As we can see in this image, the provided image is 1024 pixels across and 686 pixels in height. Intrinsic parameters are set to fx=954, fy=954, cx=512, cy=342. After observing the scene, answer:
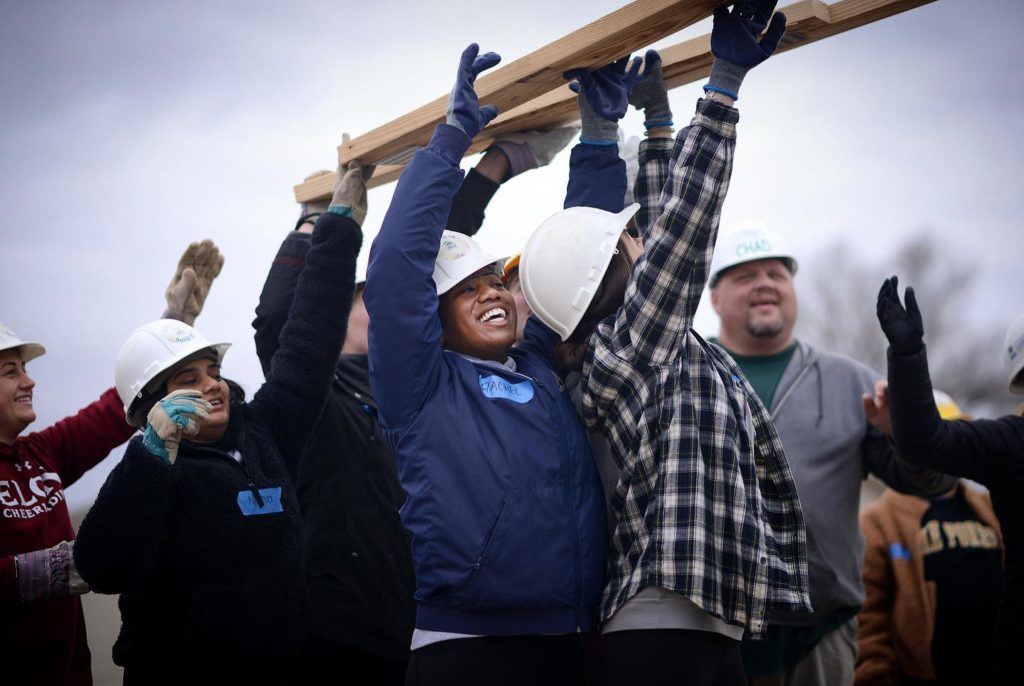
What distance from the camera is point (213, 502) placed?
3.34 m

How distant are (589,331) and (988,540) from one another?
3317 millimetres

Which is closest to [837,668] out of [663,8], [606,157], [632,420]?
[632,420]

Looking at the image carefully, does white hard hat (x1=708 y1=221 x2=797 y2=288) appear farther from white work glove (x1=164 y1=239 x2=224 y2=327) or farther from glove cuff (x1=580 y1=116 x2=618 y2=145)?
white work glove (x1=164 y1=239 x2=224 y2=327)

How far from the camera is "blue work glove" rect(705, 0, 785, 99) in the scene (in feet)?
8.93

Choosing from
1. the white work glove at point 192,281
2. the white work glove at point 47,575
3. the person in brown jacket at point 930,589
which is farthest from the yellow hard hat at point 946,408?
the white work glove at point 47,575

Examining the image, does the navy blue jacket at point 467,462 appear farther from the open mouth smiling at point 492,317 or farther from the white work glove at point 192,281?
the white work glove at point 192,281

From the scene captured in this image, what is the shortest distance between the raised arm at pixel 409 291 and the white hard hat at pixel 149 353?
1.30 metres

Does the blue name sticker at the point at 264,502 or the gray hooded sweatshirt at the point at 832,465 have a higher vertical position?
the blue name sticker at the point at 264,502

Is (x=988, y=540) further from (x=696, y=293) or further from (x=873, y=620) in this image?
(x=696, y=293)

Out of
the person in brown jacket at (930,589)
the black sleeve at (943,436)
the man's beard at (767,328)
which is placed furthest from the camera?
the person in brown jacket at (930,589)

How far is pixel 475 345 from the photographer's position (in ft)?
10.0

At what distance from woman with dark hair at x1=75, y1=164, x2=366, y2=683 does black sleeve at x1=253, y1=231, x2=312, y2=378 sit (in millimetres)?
299

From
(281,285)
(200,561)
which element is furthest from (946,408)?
(200,561)

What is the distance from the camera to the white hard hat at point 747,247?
16.1 ft
